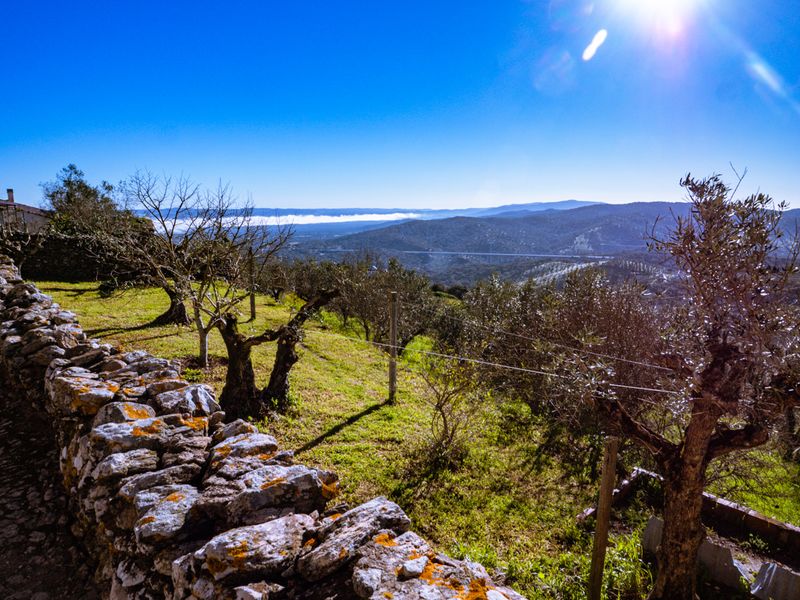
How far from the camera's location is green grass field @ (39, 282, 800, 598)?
613cm

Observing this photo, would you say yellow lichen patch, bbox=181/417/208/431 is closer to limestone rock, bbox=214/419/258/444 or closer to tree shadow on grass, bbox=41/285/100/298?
limestone rock, bbox=214/419/258/444

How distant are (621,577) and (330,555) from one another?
18.6 feet

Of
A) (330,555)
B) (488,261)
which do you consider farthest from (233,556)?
(488,261)

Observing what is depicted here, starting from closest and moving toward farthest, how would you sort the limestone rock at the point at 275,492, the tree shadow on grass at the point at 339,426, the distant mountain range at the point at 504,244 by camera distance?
the limestone rock at the point at 275,492, the tree shadow on grass at the point at 339,426, the distant mountain range at the point at 504,244

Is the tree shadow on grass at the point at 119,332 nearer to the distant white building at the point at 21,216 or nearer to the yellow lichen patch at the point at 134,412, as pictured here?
the yellow lichen patch at the point at 134,412

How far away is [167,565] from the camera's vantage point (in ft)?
8.83

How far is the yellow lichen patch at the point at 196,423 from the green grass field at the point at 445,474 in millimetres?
3022

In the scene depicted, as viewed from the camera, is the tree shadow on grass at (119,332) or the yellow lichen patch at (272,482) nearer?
the yellow lichen patch at (272,482)

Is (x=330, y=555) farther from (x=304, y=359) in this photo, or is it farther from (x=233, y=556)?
(x=304, y=359)

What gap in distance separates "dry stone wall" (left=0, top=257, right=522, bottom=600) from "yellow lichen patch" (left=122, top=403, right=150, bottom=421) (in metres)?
0.02

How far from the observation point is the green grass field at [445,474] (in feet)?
20.1

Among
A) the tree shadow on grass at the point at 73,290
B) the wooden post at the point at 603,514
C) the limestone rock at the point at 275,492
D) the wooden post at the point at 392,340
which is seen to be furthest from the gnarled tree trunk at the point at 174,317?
the wooden post at the point at 603,514

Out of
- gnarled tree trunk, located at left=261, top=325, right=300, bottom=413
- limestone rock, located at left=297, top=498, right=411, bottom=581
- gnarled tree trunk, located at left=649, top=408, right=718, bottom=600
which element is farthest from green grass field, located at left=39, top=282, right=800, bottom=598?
Result: limestone rock, located at left=297, top=498, right=411, bottom=581

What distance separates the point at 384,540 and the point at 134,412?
3062mm
